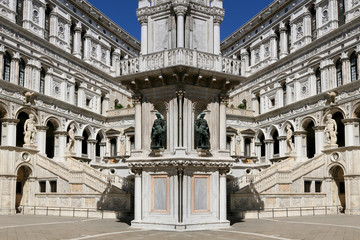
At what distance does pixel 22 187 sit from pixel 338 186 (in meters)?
24.7

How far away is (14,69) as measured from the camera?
3788 centimetres

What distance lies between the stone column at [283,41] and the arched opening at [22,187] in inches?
1089

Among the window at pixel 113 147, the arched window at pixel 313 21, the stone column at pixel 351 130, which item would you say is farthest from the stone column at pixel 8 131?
the arched window at pixel 313 21

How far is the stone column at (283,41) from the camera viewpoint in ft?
158

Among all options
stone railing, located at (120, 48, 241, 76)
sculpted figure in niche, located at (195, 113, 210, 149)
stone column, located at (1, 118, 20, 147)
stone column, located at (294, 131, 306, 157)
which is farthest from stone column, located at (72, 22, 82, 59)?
sculpted figure in niche, located at (195, 113, 210, 149)

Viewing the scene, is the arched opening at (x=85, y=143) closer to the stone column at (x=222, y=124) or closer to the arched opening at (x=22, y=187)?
the arched opening at (x=22, y=187)

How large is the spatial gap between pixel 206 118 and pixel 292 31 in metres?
29.8

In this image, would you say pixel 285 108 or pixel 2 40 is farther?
pixel 285 108

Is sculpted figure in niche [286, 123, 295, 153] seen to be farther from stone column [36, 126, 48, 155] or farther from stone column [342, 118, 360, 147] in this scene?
stone column [36, 126, 48, 155]

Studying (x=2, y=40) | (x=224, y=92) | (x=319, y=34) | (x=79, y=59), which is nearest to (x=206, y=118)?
(x=224, y=92)

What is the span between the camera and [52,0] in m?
44.4

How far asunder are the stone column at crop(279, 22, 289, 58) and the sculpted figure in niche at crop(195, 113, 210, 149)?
3061 cm

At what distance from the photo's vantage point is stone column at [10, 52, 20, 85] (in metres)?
37.7

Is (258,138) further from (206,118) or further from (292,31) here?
(206,118)
